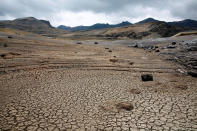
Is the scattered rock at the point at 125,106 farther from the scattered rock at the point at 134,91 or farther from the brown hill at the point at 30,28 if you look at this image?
the brown hill at the point at 30,28

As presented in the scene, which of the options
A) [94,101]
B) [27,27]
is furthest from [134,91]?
[27,27]

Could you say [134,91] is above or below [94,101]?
above

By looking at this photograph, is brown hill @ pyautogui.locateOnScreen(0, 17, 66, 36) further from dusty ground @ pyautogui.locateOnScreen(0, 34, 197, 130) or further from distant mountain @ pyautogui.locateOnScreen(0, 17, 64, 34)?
dusty ground @ pyautogui.locateOnScreen(0, 34, 197, 130)

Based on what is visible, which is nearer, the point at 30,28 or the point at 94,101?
the point at 94,101

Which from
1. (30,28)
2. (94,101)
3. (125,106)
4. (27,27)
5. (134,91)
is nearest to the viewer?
(125,106)

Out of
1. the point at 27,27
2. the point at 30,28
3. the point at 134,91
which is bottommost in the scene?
the point at 134,91

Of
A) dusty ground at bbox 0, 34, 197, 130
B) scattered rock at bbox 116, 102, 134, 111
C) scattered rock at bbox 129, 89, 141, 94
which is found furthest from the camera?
scattered rock at bbox 129, 89, 141, 94

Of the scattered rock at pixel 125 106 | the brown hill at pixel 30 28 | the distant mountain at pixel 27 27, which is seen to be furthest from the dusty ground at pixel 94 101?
the distant mountain at pixel 27 27

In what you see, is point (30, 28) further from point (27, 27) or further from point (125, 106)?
point (125, 106)

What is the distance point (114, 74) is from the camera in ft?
38.2

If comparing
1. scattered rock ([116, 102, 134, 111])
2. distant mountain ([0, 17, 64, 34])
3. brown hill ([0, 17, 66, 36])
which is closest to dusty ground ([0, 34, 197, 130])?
scattered rock ([116, 102, 134, 111])

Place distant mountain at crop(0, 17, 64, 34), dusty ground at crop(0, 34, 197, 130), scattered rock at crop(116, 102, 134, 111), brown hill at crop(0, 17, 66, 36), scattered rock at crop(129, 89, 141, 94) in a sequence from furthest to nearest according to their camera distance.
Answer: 1. distant mountain at crop(0, 17, 64, 34)
2. brown hill at crop(0, 17, 66, 36)
3. scattered rock at crop(129, 89, 141, 94)
4. scattered rock at crop(116, 102, 134, 111)
5. dusty ground at crop(0, 34, 197, 130)

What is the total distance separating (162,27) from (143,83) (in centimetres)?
6701

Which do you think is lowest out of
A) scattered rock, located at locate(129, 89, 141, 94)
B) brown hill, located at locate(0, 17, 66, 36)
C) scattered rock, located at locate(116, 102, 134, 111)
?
scattered rock, located at locate(116, 102, 134, 111)
